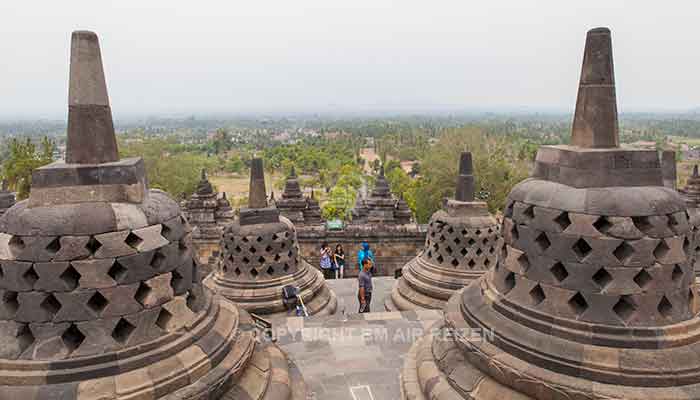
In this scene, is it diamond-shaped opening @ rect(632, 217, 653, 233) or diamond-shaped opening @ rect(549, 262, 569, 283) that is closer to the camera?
diamond-shaped opening @ rect(632, 217, 653, 233)

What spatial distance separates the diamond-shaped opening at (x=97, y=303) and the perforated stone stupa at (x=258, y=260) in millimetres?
4586

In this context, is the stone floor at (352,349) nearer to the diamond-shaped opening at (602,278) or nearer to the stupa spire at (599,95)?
the diamond-shaped opening at (602,278)

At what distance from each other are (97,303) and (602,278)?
3677 mm

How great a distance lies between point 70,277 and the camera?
2.98 meters

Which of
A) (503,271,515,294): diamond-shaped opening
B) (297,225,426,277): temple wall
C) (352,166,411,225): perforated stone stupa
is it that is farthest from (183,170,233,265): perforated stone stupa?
(503,271,515,294): diamond-shaped opening

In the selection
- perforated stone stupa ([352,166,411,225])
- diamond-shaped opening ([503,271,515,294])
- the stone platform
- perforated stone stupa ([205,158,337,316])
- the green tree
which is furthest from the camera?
the green tree

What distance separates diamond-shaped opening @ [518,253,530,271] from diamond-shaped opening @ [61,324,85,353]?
11.1ft

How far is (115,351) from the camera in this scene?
2.99 metres

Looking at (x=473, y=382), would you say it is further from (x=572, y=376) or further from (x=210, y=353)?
(x=210, y=353)

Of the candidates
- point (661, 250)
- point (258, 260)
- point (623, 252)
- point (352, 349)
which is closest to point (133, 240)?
point (623, 252)

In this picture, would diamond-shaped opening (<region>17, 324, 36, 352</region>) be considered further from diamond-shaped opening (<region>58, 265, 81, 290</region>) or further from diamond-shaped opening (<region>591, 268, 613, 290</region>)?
diamond-shaped opening (<region>591, 268, 613, 290</region>)

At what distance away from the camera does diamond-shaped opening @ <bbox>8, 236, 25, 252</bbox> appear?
9.82 feet

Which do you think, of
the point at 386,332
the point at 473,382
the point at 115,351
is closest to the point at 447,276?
the point at 386,332

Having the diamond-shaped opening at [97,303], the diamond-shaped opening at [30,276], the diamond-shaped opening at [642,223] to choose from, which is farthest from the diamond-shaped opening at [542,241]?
the diamond-shaped opening at [30,276]
